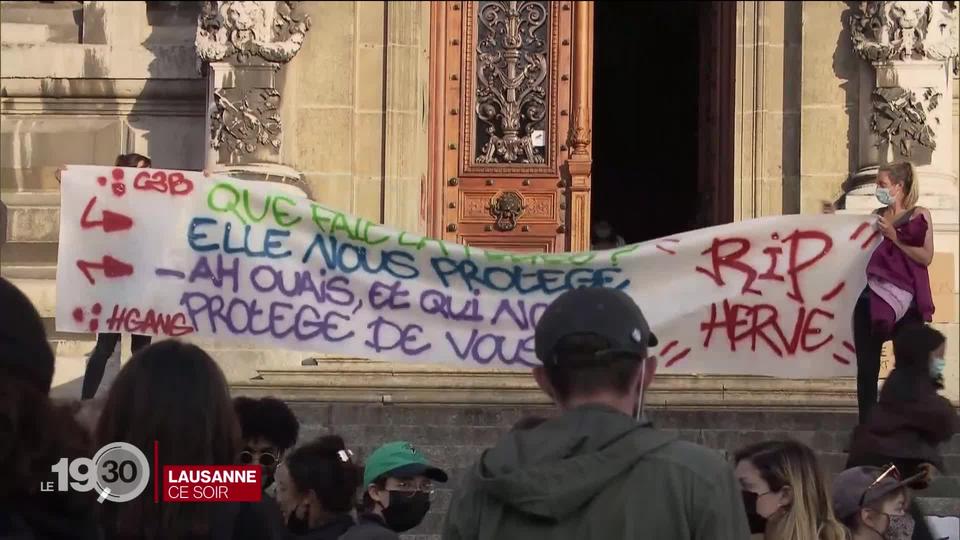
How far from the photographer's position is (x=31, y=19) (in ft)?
52.6

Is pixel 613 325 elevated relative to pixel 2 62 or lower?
lower

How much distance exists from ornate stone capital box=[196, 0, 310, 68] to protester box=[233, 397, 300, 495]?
25.4 ft

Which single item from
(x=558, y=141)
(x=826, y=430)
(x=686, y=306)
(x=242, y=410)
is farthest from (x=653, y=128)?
(x=242, y=410)

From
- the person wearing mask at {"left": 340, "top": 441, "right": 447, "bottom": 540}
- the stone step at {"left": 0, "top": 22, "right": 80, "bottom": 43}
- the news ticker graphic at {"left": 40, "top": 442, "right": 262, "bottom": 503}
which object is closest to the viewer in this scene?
the news ticker graphic at {"left": 40, "top": 442, "right": 262, "bottom": 503}

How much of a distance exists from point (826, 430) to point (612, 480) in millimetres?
7745

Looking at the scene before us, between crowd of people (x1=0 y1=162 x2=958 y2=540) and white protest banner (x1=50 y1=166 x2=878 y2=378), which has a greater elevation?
white protest banner (x1=50 y1=166 x2=878 y2=378)

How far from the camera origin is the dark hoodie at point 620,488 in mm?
4102

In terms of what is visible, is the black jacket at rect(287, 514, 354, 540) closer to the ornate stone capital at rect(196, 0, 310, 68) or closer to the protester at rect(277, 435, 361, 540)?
the protester at rect(277, 435, 361, 540)

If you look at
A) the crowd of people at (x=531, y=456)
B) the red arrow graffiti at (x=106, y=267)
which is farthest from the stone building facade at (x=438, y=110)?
the crowd of people at (x=531, y=456)

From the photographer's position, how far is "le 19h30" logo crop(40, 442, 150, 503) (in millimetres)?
4570

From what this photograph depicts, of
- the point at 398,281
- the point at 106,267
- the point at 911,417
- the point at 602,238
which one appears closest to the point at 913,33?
the point at 602,238

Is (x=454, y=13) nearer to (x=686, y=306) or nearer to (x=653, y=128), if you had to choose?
(x=686, y=306)

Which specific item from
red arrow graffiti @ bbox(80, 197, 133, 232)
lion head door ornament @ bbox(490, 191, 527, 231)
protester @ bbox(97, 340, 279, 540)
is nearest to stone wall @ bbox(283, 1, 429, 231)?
lion head door ornament @ bbox(490, 191, 527, 231)

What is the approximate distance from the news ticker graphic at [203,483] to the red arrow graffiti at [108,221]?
187 inches
